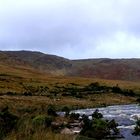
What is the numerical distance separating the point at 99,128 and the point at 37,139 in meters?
16.4

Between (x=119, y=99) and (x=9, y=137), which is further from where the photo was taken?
(x=119, y=99)

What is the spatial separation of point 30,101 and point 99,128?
3642 centimetres

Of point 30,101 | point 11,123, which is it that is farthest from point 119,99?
point 11,123

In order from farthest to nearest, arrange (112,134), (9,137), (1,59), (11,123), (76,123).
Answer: (1,59)
(76,123)
(112,134)
(11,123)
(9,137)

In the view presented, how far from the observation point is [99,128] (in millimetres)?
30609

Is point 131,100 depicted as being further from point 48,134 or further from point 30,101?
point 48,134

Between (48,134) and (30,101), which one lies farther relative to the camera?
(30,101)

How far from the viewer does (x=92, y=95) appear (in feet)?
283

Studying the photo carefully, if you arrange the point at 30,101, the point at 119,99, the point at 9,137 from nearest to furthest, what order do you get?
the point at 9,137, the point at 30,101, the point at 119,99

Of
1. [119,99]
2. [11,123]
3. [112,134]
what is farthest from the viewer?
[119,99]

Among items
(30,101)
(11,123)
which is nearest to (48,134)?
(11,123)

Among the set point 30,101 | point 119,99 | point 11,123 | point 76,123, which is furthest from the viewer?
point 119,99

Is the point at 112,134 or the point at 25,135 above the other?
the point at 25,135

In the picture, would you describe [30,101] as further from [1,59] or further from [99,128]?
[1,59]
